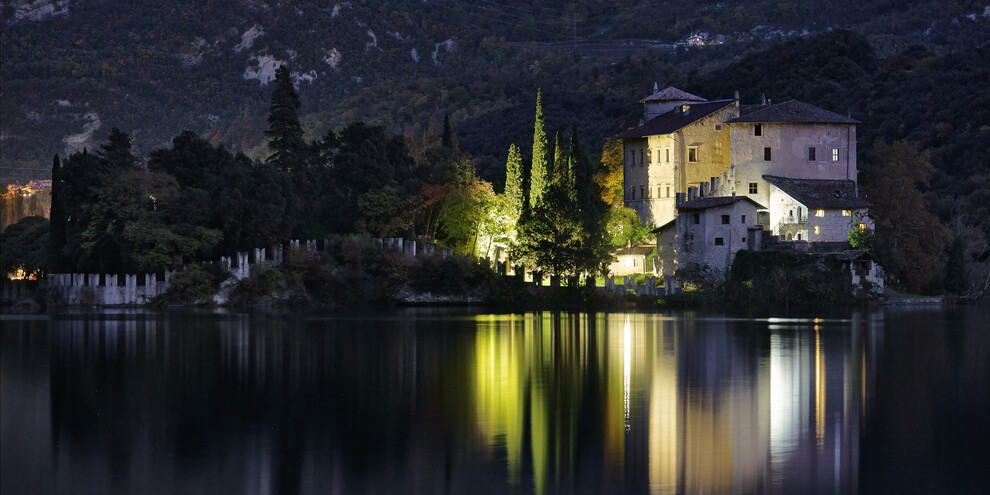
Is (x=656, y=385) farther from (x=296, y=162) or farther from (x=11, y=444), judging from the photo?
(x=296, y=162)

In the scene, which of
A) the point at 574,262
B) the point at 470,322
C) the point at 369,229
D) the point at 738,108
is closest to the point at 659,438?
the point at 470,322

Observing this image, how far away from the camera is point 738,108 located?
236 ft

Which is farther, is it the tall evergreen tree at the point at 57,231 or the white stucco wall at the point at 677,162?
the white stucco wall at the point at 677,162

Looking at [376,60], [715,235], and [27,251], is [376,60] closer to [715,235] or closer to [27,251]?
[27,251]

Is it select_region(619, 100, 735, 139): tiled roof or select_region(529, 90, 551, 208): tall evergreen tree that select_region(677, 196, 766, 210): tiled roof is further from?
select_region(529, 90, 551, 208): tall evergreen tree

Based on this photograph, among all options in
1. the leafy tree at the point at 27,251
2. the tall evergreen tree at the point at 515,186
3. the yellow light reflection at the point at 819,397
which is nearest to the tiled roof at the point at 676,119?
the tall evergreen tree at the point at 515,186

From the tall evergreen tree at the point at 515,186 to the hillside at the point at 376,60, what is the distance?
29.1 m

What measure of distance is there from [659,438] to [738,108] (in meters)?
50.4

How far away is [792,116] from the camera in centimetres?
7056

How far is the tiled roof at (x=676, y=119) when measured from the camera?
72.3 meters

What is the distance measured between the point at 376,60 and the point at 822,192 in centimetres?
7765

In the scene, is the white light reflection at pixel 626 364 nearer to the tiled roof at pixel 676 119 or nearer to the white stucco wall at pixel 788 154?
the white stucco wall at pixel 788 154

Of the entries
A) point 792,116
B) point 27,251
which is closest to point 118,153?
point 27,251

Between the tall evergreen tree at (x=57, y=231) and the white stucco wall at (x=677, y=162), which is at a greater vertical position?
the white stucco wall at (x=677, y=162)
